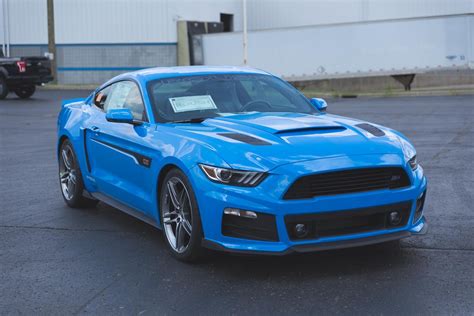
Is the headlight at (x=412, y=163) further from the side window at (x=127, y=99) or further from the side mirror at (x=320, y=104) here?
the side window at (x=127, y=99)

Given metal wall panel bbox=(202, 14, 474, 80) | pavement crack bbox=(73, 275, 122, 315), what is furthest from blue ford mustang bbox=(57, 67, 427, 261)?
metal wall panel bbox=(202, 14, 474, 80)

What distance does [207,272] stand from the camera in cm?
548

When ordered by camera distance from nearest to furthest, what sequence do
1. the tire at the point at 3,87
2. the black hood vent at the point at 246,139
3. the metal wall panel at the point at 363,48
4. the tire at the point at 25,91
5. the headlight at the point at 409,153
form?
the black hood vent at the point at 246,139 < the headlight at the point at 409,153 < the tire at the point at 3,87 < the tire at the point at 25,91 < the metal wall panel at the point at 363,48

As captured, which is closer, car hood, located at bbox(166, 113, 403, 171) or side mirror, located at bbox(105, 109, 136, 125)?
car hood, located at bbox(166, 113, 403, 171)

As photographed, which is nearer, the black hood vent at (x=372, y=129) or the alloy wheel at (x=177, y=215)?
the alloy wheel at (x=177, y=215)

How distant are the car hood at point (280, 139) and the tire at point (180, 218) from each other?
14.0 inches

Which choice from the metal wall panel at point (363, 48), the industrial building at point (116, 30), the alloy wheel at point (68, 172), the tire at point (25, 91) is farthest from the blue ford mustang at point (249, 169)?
the industrial building at point (116, 30)

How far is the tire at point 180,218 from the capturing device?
5461 mm

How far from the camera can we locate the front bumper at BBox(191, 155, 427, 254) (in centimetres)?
507

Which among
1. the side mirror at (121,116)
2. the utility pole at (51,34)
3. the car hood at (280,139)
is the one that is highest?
the utility pole at (51,34)

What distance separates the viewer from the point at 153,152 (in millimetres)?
6004

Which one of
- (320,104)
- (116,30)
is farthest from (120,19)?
(320,104)

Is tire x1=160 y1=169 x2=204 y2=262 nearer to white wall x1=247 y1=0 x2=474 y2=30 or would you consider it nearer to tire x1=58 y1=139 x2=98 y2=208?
tire x1=58 y1=139 x2=98 y2=208

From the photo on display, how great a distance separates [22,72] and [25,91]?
6.16 feet
